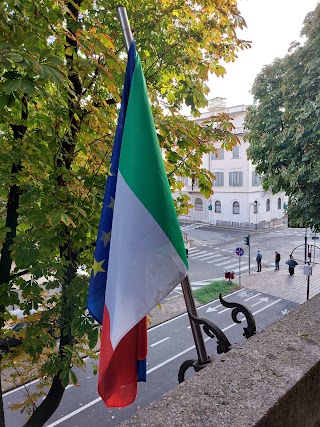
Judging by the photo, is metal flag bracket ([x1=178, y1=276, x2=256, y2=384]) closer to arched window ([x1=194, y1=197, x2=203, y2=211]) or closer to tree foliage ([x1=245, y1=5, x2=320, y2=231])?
tree foliage ([x1=245, y1=5, x2=320, y2=231])

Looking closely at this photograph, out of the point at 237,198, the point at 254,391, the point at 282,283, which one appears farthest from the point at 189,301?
the point at 237,198

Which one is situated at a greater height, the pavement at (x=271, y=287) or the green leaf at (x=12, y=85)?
the green leaf at (x=12, y=85)

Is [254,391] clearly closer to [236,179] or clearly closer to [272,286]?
[272,286]

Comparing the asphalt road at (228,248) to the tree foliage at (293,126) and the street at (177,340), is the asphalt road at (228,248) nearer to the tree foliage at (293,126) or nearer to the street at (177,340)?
the street at (177,340)

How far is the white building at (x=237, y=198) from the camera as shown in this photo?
32.9 metres

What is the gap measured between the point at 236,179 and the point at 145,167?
33.1 metres

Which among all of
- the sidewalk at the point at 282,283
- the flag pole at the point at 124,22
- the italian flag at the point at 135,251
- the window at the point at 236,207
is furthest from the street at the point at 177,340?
the window at the point at 236,207

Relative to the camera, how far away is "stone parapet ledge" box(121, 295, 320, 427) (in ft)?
5.20

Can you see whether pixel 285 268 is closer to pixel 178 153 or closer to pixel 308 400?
pixel 178 153

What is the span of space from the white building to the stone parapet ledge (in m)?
29.7

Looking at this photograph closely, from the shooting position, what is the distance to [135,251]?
2141mm

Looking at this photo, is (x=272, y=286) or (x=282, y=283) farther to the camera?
(x=282, y=283)

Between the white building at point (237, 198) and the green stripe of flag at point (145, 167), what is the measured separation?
29445mm

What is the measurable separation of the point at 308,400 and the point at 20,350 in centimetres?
379
